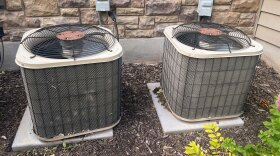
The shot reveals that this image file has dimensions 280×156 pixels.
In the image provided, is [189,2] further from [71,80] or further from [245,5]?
[71,80]

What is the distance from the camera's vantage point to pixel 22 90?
295 centimetres

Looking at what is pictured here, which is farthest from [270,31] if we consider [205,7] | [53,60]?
[53,60]

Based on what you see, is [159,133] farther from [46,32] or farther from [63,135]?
[46,32]

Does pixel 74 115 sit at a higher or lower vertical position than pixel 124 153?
higher

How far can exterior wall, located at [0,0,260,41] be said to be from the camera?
3.07 m

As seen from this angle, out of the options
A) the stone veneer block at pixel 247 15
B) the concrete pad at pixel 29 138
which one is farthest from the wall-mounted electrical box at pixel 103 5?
the stone veneer block at pixel 247 15

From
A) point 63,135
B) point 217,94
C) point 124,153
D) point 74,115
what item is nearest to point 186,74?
point 217,94

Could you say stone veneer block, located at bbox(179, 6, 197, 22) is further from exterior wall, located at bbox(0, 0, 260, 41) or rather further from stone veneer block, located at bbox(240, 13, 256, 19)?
stone veneer block, located at bbox(240, 13, 256, 19)

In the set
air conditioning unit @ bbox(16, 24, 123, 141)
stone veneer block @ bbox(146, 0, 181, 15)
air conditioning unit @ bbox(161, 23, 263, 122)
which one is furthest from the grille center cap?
stone veneer block @ bbox(146, 0, 181, 15)

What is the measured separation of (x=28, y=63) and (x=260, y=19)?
297cm

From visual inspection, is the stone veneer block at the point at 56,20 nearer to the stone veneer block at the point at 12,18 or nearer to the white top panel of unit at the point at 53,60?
the stone veneer block at the point at 12,18

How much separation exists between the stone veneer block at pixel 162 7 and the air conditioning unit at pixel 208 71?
28.0 inches

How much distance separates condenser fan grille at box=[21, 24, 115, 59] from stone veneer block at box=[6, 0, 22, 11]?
853mm

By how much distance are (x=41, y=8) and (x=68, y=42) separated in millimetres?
1221
